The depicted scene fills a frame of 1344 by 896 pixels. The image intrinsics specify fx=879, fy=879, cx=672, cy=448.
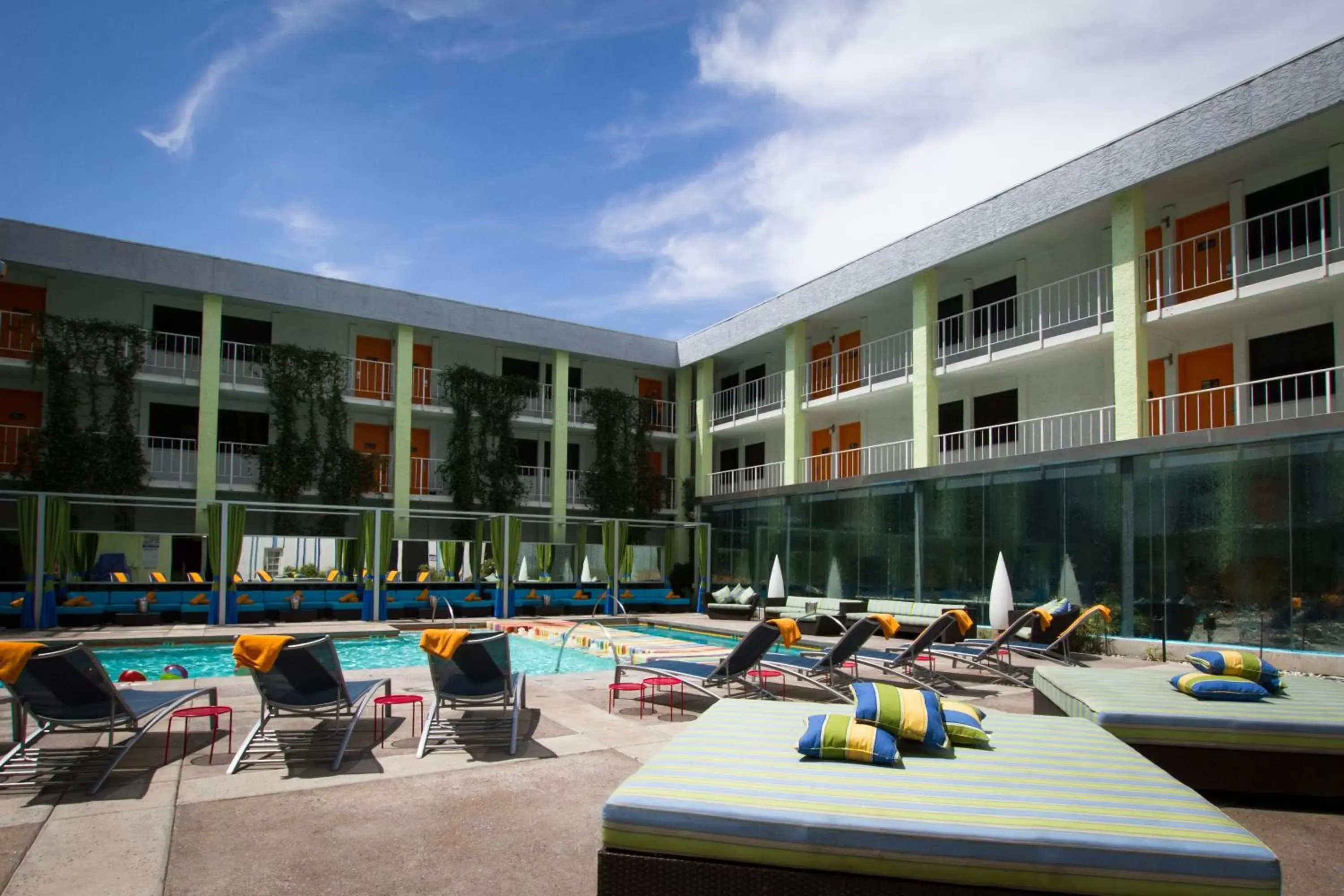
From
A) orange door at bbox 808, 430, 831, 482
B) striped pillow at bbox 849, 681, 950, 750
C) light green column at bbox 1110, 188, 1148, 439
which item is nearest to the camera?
striped pillow at bbox 849, 681, 950, 750

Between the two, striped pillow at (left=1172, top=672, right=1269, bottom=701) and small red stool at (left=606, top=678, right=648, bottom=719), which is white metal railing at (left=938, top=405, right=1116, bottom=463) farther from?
striped pillow at (left=1172, top=672, right=1269, bottom=701)

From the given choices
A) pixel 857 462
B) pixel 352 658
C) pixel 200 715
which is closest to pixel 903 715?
pixel 200 715

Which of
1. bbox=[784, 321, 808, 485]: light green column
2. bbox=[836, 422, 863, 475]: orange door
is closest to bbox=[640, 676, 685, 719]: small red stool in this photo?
bbox=[784, 321, 808, 485]: light green column

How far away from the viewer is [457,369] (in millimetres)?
23375

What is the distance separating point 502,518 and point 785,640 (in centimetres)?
1184

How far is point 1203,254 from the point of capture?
14.4 m

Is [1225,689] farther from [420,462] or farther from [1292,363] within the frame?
[420,462]

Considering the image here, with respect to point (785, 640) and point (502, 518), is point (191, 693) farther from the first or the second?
point (502, 518)

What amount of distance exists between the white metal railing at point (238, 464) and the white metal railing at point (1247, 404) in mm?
18972

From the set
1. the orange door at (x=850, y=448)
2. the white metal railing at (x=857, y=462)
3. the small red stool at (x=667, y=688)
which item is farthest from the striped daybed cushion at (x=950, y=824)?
the orange door at (x=850, y=448)

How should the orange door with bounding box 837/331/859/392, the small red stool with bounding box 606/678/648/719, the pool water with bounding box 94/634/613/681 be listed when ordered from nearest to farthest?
1. the small red stool with bounding box 606/678/648/719
2. the pool water with bounding box 94/634/613/681
3. the orange door with bounding box 837/331/859/392

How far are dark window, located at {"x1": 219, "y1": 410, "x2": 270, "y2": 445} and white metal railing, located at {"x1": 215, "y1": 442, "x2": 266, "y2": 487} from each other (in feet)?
0.59

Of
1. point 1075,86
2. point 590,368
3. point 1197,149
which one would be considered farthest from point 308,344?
point 1197,149

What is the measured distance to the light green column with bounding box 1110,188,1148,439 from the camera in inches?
538
